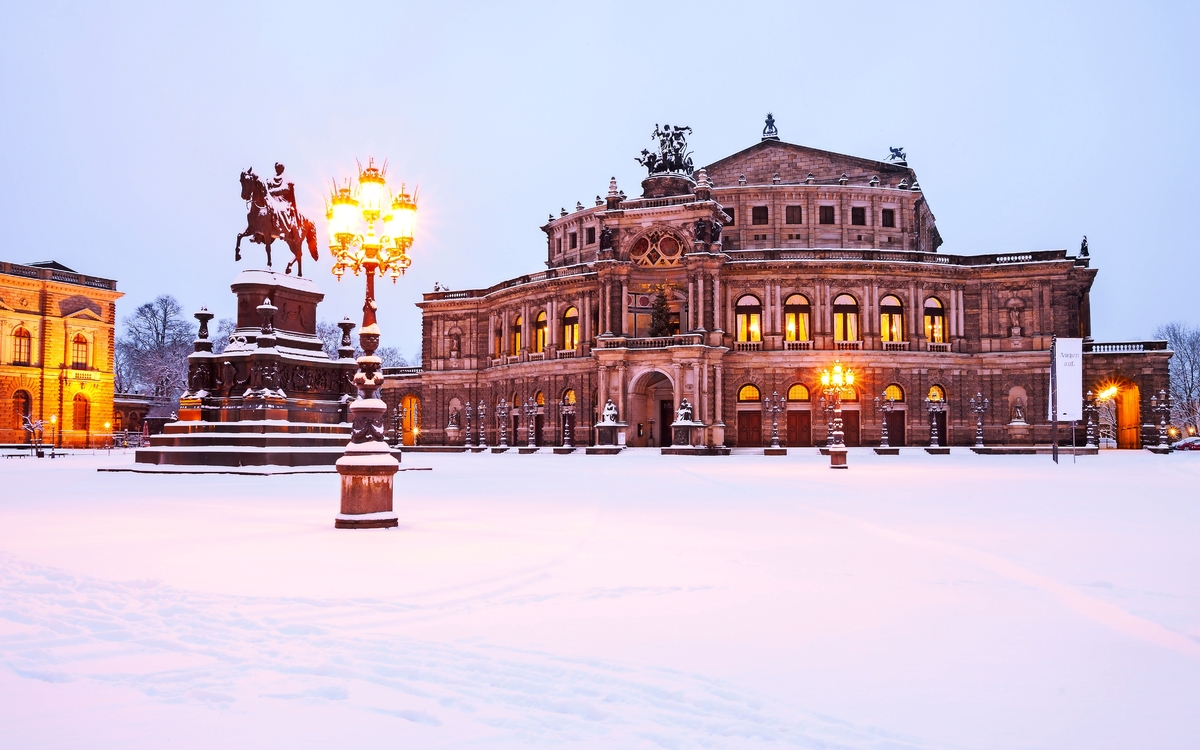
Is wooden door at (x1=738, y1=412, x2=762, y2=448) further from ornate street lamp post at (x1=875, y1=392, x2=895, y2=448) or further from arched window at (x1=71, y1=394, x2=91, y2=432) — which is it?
arched window at (x1=71, y1=394, x2=91, y2=432)

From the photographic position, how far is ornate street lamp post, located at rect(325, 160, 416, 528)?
12234mm

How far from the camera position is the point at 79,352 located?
68.2 meters

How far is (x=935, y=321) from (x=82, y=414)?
208ft

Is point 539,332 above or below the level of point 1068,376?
above

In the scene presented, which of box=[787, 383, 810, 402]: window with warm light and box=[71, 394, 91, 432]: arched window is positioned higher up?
box=[787, 383, 810, 402]: window with warm light

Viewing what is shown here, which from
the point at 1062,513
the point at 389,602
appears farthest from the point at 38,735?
the point at 1062,513

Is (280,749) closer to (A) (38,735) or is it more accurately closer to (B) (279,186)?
(A) (38,735)

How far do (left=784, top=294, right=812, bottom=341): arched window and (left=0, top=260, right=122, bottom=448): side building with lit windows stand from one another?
172 ft

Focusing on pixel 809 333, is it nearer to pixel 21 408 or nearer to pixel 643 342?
pixel 643 342

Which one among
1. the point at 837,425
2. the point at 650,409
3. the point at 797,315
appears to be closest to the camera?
the point at 837,425

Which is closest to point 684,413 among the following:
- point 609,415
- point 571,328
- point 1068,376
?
point 609,415

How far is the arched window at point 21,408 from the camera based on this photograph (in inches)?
2513

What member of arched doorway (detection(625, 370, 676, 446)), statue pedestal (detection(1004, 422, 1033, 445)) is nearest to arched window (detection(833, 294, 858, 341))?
statue pedestal (detection(1004, 422, 1033, 445))

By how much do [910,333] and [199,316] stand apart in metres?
43.0
